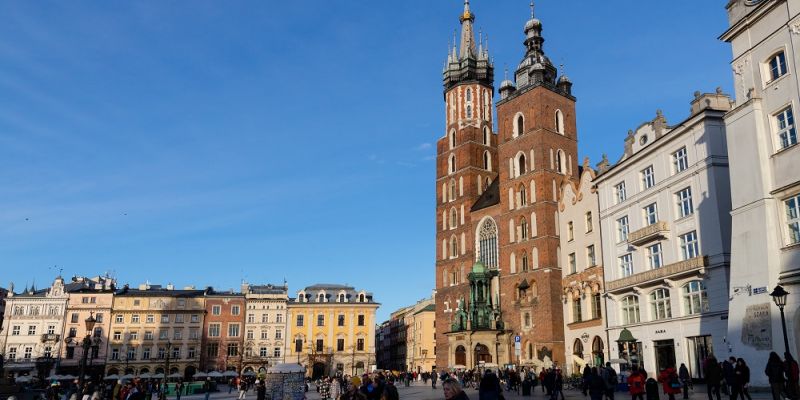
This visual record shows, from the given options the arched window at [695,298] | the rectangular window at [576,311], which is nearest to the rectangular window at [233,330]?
the rectangular window at [576,311]

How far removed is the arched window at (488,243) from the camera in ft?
198

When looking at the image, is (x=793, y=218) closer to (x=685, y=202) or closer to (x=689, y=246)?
(x=689, y=246)

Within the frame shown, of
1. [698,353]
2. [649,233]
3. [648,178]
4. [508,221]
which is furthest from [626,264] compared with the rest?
[508,221]

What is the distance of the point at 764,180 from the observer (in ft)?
79.7

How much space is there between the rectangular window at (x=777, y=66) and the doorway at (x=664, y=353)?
1517 centimetres

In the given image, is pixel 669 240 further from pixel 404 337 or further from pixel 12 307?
pixel 404 337

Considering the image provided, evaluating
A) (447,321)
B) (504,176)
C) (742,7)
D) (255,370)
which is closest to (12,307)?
(255,370)

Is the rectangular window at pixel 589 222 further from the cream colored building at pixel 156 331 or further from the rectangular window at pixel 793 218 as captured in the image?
the cream colored building at pixel 156 331

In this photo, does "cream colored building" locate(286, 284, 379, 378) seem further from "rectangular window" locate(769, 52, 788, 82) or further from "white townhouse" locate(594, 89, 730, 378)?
"rectangular window" locate(769, 52, 788, 82)

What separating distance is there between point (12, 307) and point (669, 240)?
75.1 m

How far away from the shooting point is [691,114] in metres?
33.3

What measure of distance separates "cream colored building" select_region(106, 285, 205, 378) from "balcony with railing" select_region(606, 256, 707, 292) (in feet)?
183

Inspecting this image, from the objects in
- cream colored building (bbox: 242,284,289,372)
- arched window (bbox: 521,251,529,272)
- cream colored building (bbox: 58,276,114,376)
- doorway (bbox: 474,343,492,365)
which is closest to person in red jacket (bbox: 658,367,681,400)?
arched window (bbox: 521,251,529,272)

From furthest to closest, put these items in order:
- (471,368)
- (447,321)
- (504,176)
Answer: (447,321) → (504,176) → (471,368)
